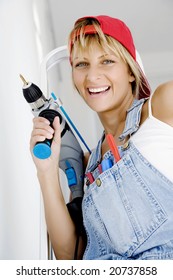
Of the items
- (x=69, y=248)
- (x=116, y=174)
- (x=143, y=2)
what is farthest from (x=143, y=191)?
(x=143, y=2)

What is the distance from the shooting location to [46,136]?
1.00 m

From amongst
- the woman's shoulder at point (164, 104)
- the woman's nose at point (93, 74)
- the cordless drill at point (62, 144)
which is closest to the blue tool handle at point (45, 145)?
the cordless drill at point (62, 144)

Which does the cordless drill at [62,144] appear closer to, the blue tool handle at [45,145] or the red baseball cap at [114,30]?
the blue tool handle at [45,145]

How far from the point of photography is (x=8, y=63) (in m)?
1.11

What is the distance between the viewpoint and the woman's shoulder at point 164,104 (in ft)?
3.08

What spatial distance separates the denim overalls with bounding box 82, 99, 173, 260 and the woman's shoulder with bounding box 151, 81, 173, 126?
6 cm

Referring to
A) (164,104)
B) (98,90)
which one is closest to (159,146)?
(164,104)

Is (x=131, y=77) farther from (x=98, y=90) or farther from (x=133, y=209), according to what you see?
(x=133, y=209)

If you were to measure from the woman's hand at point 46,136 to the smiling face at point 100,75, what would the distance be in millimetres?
110

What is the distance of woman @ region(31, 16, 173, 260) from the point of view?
916 mm

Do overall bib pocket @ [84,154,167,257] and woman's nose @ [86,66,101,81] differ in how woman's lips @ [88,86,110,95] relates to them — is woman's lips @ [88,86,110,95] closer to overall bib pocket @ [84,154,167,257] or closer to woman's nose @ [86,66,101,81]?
woman's nose @ [86,66,101,81]

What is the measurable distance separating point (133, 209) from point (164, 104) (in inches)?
8.8

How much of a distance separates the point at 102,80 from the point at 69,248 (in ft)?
1.36

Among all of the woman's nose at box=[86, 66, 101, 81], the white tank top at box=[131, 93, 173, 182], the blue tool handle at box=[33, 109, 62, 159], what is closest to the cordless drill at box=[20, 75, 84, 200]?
the blue tool handle at box=[33, 109, 62, 159]
